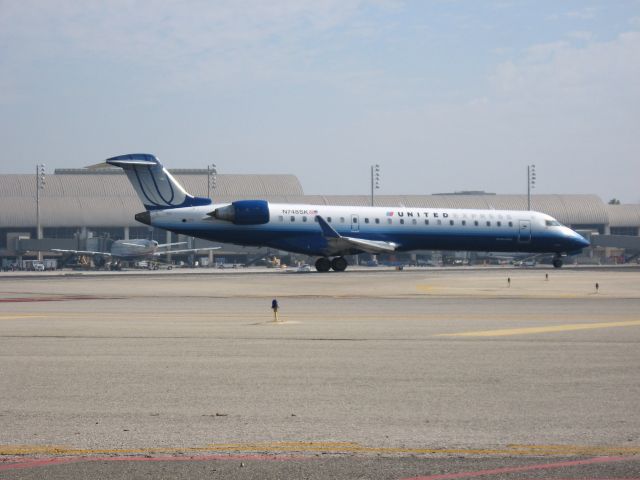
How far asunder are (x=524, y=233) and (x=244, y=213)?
705 inches

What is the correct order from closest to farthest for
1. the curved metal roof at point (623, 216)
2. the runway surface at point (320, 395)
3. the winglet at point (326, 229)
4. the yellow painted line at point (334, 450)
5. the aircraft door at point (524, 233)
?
the runway surface at point (320, 395) < the yellow painted line at point (334, 450) < the winglet at point (326, 229) < the aircraft door at point (524, 233) < the curved metal roof at point (623, 216)

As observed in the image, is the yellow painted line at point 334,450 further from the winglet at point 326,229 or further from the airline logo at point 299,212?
the airline logo at point 299,212

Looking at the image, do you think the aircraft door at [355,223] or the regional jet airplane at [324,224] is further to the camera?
the aircraft door at [355,223]

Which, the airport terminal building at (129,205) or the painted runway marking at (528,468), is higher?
the airport terminal building at (129,205)

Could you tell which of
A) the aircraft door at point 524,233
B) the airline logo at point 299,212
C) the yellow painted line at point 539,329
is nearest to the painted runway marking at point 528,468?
the yellow painted line at point 539,329

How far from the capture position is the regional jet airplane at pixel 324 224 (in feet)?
174

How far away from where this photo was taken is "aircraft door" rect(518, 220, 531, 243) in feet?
192

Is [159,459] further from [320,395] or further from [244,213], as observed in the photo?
[244,213]

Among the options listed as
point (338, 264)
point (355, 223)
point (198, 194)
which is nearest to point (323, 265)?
point (338, 264)

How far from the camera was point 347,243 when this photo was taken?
54.2 meters

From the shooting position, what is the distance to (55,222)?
107312 mm

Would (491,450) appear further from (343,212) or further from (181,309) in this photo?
(343,212)

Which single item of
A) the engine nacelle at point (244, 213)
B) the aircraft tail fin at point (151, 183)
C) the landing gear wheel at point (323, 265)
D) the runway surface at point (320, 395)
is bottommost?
the runway surface at point (320, 395)

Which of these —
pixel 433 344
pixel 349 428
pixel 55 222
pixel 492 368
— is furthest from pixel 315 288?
pixel 55 222
